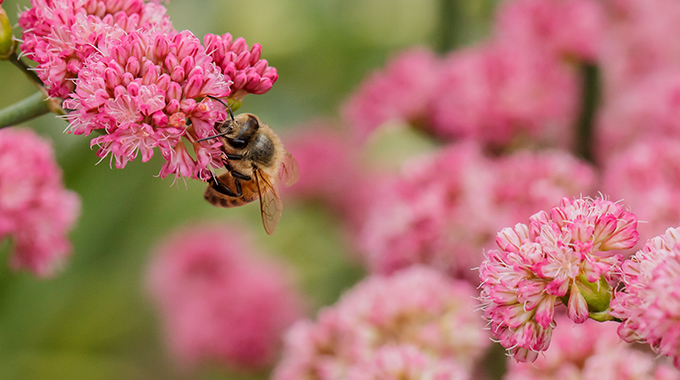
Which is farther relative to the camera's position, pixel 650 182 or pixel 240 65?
pixel 650 182

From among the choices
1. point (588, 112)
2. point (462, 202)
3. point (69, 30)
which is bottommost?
point (69, 30)

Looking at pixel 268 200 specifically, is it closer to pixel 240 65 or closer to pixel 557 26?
pixel 240 65

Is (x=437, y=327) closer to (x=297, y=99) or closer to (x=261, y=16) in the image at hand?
(x=297, y=99)

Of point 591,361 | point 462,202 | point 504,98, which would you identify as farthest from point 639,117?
point 591,361

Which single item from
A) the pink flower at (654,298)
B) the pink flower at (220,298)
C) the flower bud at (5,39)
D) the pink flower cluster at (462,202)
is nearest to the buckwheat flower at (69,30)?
the flower bud at (5,39)

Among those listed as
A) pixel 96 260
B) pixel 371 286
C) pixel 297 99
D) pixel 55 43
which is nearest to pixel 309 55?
pixel 297 99

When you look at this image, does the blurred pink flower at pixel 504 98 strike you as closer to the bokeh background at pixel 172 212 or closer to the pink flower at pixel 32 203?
the bokeh background at pixel 172 212

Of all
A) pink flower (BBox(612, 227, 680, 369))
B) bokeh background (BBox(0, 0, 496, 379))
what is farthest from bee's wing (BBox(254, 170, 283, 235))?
bokeh background (BBox(0, 0, 496, 379))
